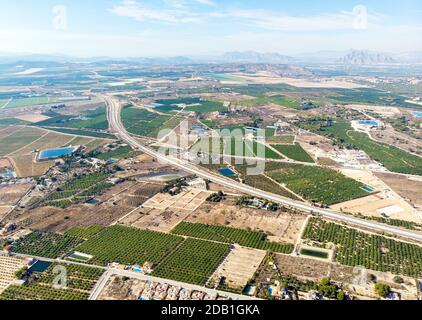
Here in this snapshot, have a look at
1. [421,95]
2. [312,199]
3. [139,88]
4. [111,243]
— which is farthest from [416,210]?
[139,88]

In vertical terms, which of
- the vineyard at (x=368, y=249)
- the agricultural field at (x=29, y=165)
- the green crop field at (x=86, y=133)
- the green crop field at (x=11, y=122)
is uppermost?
the green crop field at (x=11, y=122)

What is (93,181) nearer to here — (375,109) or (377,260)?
(377,260)

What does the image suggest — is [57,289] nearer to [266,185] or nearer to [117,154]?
[266,185]

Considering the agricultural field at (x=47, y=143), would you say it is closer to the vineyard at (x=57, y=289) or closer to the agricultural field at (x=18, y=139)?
the agricultural field at (x=18, y=139)

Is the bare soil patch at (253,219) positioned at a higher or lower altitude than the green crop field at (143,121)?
lower

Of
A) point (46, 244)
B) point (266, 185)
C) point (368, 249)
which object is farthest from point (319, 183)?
point (46, 244)

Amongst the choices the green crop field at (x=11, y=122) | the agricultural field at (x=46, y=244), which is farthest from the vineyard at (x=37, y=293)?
the green crop field at (x=11, y=122)

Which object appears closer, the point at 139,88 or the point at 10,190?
the point at 10,190
